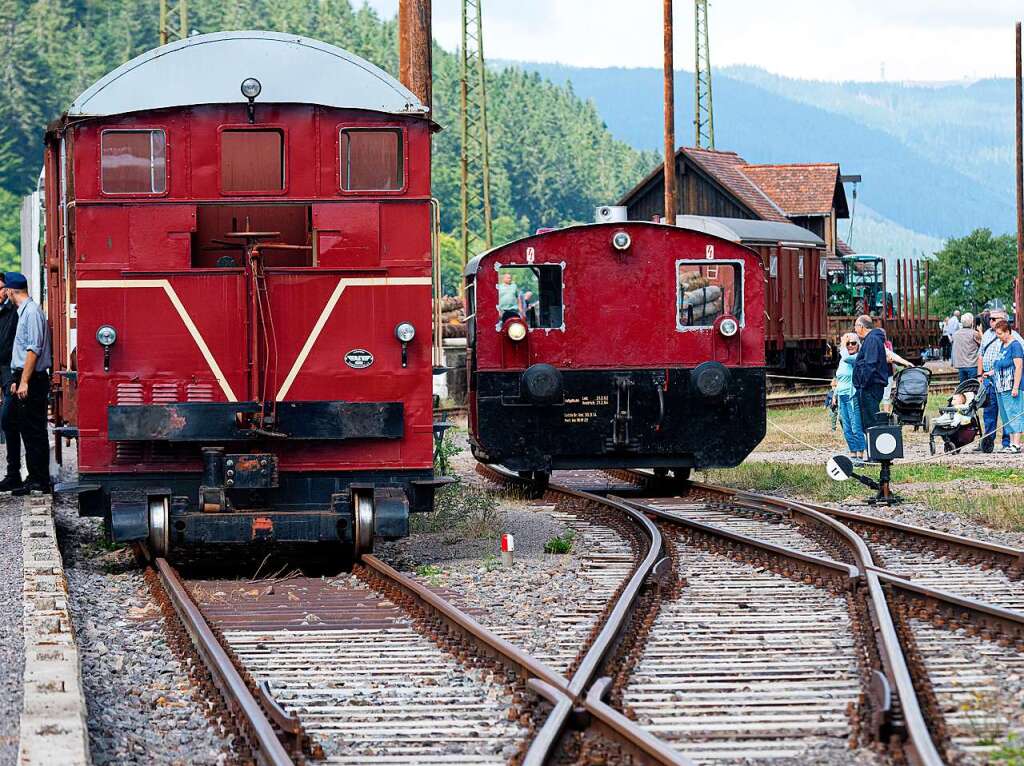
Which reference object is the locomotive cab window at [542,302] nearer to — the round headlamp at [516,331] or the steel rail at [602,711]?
the round headlamp at [516,331]

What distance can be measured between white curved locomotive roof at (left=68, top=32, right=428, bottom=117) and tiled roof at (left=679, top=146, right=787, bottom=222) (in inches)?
1851

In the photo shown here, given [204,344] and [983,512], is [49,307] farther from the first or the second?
[983,512]

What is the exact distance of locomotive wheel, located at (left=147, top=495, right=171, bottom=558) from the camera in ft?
34.8

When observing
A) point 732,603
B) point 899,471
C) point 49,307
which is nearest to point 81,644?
point 732,603

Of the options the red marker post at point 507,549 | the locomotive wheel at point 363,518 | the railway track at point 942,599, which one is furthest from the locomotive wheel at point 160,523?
the railway track at point 942,599

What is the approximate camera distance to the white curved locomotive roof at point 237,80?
35.5 feet

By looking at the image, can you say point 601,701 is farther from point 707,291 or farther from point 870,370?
point 870,370

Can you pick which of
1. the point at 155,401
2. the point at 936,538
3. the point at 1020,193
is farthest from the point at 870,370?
the point at 1020,193

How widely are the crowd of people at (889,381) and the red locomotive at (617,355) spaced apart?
1.95 meters

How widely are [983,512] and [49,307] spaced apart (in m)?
8.92

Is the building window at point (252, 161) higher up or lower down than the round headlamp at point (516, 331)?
higher up

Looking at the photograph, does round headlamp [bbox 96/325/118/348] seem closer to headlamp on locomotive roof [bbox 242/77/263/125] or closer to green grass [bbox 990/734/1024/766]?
headlamp on locomotive roof [bbox 242/77/263/125]

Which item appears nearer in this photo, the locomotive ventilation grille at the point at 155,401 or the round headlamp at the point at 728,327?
the locomotive ventilation grille at the point at 155,401

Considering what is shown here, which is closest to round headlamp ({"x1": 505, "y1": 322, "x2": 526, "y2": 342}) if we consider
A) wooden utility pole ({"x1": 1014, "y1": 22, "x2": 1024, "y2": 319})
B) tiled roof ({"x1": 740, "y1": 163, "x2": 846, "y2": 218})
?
wooden utility pole ({"x1": 1014, "y1": 22, "x2": 1024, "y2": 319})
